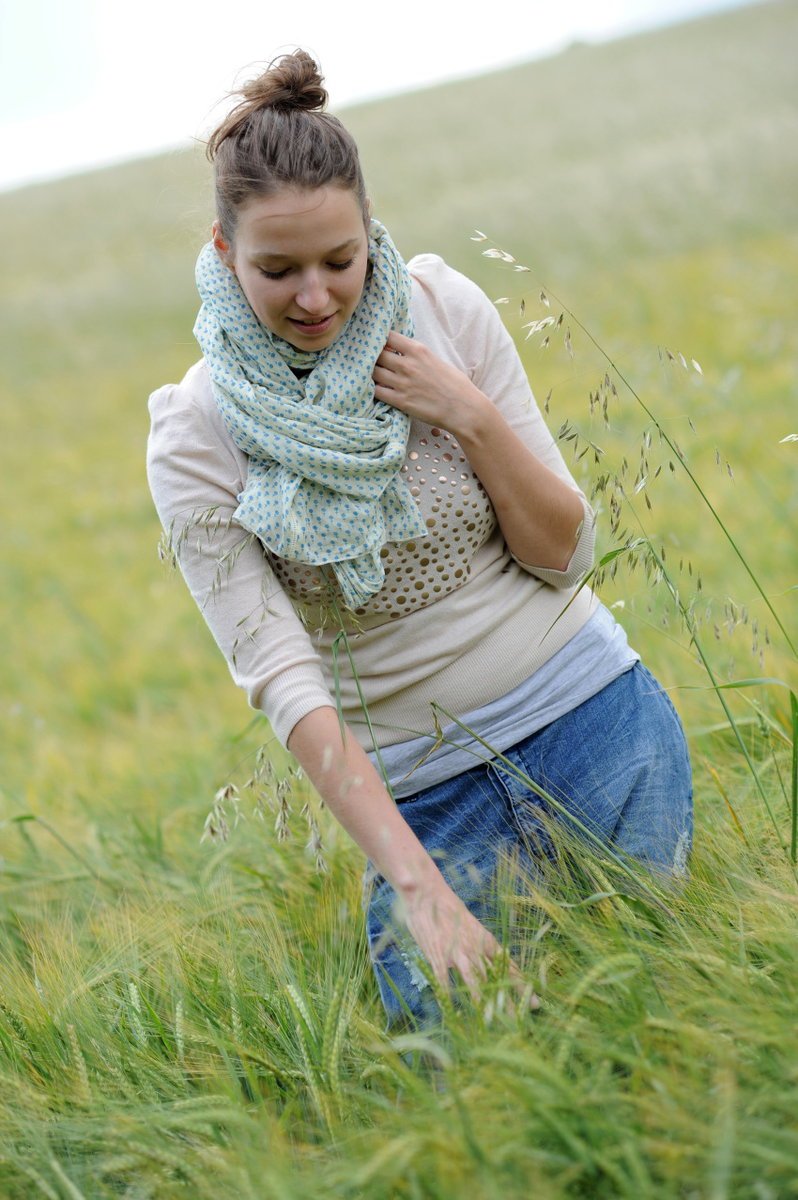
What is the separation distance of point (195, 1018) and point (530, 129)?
24368mm

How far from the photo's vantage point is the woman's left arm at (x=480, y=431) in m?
2.13

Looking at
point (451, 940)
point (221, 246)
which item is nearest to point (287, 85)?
point (221, 246)

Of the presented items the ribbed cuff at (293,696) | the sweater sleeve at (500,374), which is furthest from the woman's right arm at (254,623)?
the sweater sleeve at (500,374)

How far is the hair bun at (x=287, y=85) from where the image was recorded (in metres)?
2.11

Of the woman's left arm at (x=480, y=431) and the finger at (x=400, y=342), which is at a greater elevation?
the finger at (x=400, y=342)

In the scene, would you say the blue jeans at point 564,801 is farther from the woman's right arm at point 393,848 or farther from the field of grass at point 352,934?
the woman's right arm at point 393,848

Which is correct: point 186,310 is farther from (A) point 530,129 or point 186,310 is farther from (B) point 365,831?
(B) point 365,831

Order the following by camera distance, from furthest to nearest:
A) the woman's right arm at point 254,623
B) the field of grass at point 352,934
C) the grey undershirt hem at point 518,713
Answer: the grey undershirt hem at point 518,713 → the woman's right arm at point 254,623 → the field of grass at point 352,934

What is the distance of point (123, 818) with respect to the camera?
3607 mm

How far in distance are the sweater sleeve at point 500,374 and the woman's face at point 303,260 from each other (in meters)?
0.27

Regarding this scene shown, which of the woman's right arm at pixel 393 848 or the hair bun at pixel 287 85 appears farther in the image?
the hair bun at pixel 287 85

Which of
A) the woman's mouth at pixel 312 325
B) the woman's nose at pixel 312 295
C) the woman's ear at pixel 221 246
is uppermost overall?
the woman's ear at pixel 221 246

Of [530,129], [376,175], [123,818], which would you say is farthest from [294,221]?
[530,129]

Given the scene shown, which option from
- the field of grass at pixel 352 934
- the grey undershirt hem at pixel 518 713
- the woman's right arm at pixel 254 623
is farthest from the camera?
the grey undershirt hem at pixel 518 713
